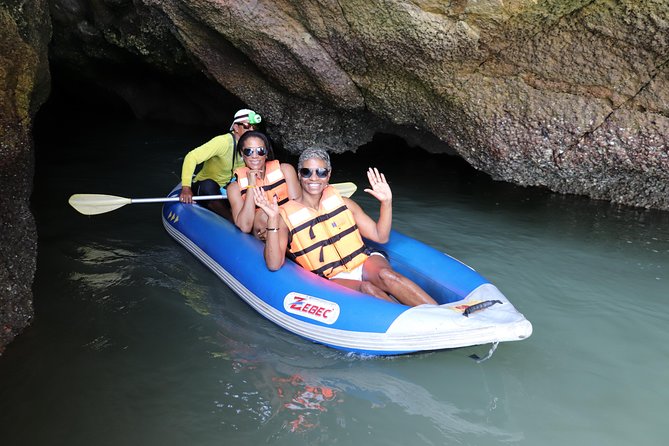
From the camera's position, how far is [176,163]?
7996mm

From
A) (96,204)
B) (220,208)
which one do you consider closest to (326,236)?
(220,208)

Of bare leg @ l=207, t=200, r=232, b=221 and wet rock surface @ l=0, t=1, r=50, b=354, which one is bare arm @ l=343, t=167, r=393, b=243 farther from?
wet rock surface @ l=0, t=1, r=50, b=354

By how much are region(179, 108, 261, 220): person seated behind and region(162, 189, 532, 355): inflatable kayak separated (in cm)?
64

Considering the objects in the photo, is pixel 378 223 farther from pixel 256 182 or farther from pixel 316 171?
pixel 256 182

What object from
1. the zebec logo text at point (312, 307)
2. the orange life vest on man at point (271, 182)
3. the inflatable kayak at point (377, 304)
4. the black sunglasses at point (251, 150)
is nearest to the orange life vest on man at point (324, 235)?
the inflatable kayak at point (377, 304)

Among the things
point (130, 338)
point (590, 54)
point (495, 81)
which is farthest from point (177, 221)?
point (590, 54)

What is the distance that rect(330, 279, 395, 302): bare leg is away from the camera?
3.47 metres

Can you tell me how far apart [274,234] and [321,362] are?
83cm

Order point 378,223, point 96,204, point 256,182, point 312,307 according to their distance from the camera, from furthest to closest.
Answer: point 96,204 → point 256,182 → point 378,223 → point 312,307

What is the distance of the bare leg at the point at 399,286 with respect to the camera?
338 cm

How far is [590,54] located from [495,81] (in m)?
0.77

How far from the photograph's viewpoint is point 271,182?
439cm

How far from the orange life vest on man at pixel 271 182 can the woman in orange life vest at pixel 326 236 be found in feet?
2.53

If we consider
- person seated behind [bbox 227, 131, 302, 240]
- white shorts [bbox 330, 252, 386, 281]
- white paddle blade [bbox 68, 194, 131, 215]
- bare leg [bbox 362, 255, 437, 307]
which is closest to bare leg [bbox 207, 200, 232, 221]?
person seated behind [bbox 227, 131, 302, 240]
